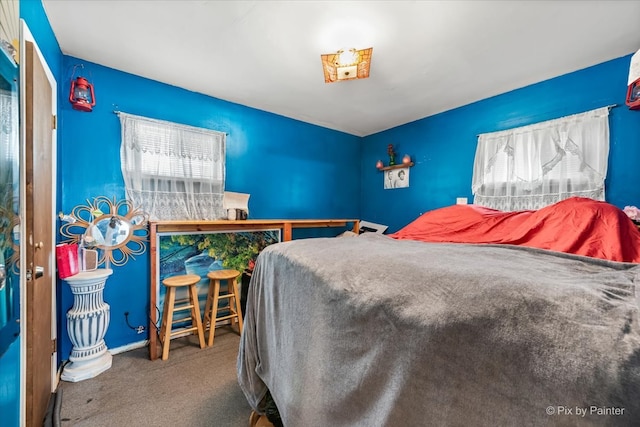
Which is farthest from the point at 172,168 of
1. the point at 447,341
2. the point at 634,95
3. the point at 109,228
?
the point at 634,95

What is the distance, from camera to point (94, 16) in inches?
64.9

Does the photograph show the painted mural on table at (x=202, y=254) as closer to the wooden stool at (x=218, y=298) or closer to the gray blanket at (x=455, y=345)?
the wooden stool at (x=218, y=298)

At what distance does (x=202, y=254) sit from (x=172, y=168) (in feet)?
3.12

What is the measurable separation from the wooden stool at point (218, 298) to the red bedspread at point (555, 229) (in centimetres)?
174

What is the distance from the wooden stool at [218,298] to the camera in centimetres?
237

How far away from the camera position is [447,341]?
56 centimetres

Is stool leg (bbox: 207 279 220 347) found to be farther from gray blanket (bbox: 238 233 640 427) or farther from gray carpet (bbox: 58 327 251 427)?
gray blanket (bbox: 238 233 640 427)

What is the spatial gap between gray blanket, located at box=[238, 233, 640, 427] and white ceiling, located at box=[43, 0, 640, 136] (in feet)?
5.27

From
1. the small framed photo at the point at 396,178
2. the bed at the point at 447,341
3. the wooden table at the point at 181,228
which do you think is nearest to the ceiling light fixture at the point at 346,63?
the bed at the point at 447,341

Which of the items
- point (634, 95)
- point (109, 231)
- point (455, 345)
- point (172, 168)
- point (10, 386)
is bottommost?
point (10, 386)

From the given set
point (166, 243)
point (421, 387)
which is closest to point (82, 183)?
point (166, 243)

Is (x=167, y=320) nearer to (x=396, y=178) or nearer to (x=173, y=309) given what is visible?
(x=173, y=309)

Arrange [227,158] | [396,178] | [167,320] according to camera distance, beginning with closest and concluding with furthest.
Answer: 1. [167,320]
2. [227,158]
3. [396,178]

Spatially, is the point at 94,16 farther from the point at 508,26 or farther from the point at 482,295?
the point at 508,26
